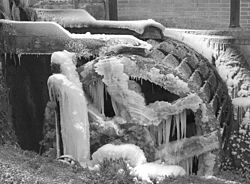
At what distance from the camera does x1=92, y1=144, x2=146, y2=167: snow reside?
15.6ft

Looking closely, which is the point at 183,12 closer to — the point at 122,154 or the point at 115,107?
the point at 115,107

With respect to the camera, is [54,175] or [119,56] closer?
[54,175]

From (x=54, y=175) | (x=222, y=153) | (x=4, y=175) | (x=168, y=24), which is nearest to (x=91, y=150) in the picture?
(x=54, y=175)

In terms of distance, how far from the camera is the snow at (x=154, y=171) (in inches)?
176

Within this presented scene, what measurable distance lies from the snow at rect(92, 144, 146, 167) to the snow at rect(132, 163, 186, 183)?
104 mm

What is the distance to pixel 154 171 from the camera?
4.58 meters

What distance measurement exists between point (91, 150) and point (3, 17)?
2.13m

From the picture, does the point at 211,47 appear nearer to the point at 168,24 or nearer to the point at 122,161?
the point at 168,24

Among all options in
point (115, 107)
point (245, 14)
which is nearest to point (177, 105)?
point (115, 107)

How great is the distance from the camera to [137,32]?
20.7 feet

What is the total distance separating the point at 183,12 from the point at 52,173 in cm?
505

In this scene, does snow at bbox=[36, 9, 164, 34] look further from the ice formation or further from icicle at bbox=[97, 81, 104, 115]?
the ice formation

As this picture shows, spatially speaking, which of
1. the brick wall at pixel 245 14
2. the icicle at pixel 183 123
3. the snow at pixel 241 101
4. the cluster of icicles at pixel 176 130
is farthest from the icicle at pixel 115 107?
the brick wall at pixel 245 14

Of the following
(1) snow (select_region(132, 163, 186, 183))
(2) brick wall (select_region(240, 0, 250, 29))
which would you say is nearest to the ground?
(1) snow (select_region(132, 163, 186, 183))
